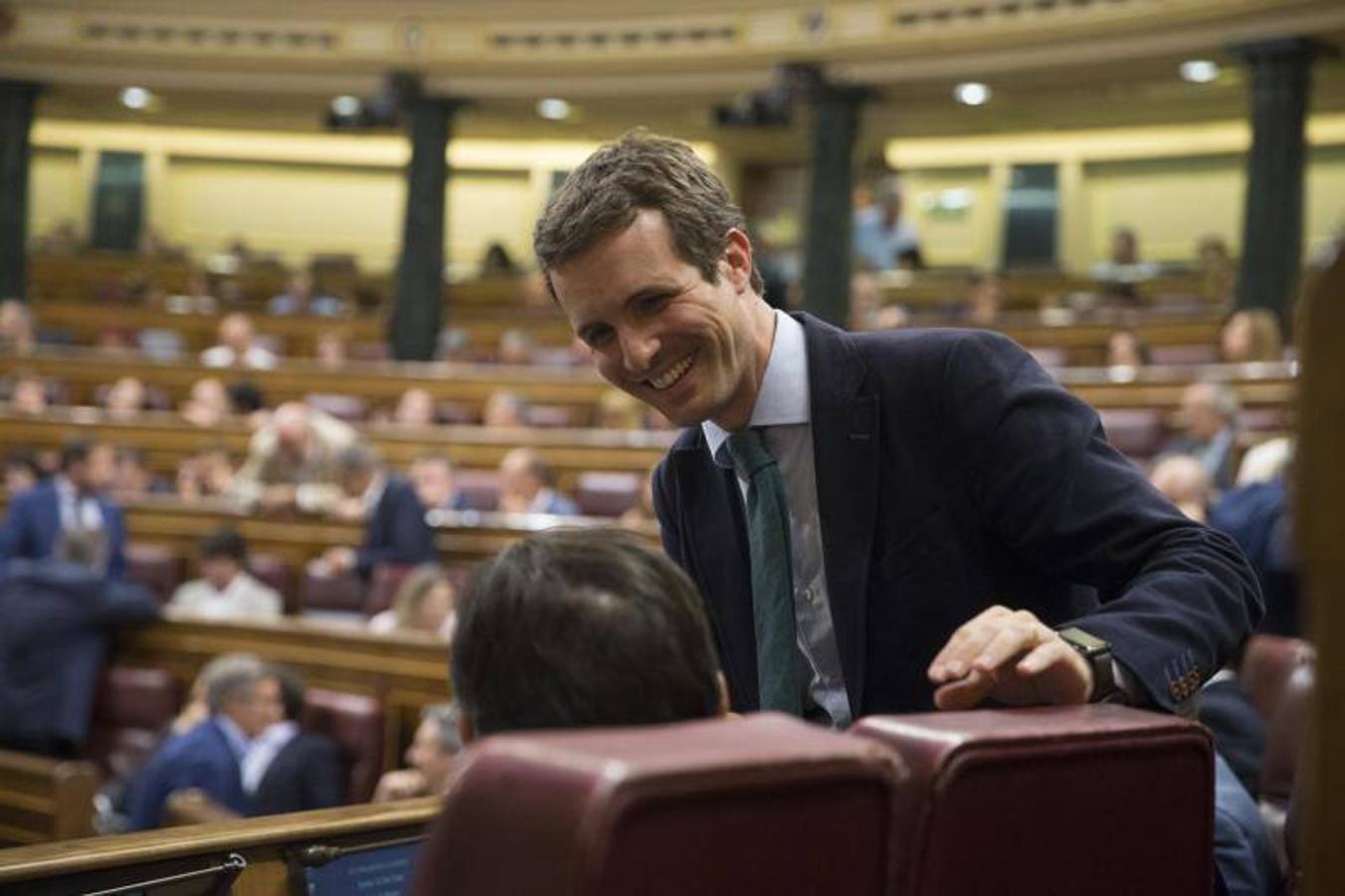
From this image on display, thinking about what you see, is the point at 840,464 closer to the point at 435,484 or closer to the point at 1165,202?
the point at 435,484

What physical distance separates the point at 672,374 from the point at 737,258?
0.16 m

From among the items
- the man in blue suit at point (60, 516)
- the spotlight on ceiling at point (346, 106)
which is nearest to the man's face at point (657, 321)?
the man in blue suit at point (60, 516)

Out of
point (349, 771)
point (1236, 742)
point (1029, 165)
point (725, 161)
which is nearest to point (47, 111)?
point (725, 161)

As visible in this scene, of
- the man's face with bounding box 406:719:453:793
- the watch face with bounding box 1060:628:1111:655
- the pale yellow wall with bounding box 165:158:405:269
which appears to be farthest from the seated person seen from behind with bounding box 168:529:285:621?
the pale yellow wall with bounding box 165:158:405:269

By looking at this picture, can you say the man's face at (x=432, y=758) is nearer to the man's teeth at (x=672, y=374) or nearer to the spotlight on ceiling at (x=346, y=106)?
the man's teeth at (x=672, y=374)

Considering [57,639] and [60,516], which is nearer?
[57,639]

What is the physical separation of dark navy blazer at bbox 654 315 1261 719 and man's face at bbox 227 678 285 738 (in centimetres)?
344

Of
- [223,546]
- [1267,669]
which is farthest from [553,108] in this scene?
[1267,669]

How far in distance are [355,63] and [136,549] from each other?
20.4ft

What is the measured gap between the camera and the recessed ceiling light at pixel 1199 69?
1070 cm

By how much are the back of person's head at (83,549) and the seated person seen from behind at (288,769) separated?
1.41 metres

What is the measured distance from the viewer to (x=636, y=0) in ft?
40.2

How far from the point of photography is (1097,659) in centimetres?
131

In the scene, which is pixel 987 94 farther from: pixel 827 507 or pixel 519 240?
pixel 827 507
